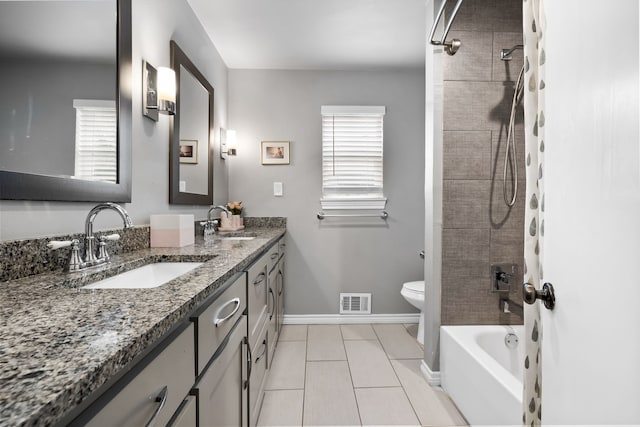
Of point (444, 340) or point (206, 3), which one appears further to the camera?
point (206, 3)

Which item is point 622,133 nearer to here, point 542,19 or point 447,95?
point 542,19

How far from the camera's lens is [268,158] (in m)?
3.12

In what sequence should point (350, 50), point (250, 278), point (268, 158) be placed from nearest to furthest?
1. point (250, 278)
2. point (350, 50)
3. point (268, 158)

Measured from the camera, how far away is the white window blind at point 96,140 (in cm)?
117

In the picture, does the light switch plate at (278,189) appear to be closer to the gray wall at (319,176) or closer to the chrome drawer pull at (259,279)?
the gray wall at (319,176)

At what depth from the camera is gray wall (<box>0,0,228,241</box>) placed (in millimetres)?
1008

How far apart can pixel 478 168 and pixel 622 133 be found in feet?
4.61

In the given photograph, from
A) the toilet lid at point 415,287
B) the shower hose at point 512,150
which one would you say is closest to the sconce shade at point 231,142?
the toilet lid at point 415,287

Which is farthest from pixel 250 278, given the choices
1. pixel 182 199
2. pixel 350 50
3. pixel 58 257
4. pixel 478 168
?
pixel 350 50

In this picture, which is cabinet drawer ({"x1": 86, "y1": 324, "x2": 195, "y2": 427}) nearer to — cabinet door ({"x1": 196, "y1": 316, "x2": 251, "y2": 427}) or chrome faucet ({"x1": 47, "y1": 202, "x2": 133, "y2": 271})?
cabinet door ({"x1": 196, "y1": 316, "x2": 251, "y2": 427})

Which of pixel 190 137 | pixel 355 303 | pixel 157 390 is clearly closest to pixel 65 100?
pixel 157 390

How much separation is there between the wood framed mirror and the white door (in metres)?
1.90

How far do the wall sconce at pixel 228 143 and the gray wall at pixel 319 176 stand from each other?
0.20 m

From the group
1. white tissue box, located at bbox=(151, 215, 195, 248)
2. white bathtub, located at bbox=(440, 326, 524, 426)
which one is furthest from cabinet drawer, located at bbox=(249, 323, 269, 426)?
white bathtub, located at bbox=(440, 326, 524, 426)
